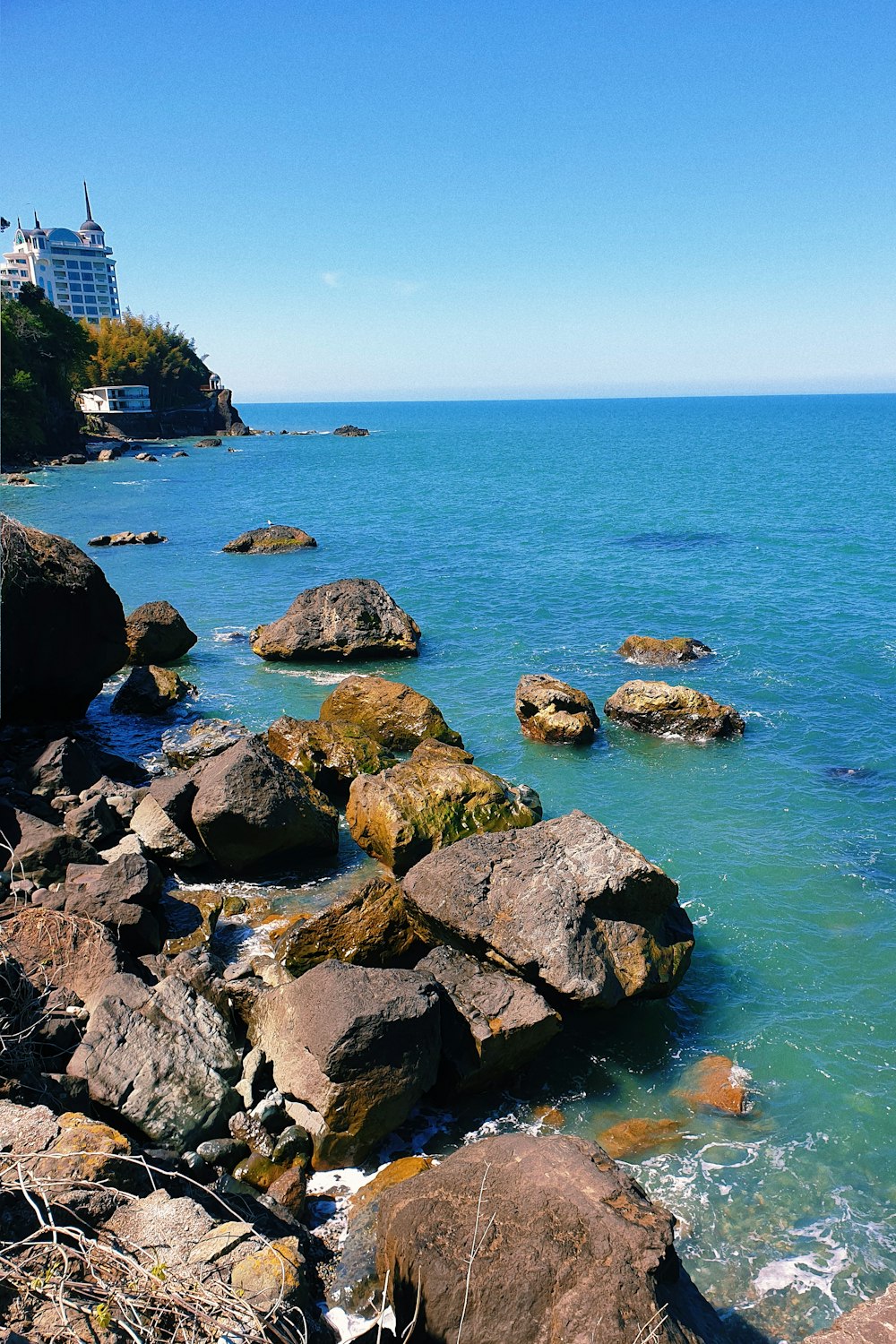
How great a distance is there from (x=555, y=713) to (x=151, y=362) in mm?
117087

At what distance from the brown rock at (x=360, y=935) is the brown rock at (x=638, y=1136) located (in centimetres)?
364

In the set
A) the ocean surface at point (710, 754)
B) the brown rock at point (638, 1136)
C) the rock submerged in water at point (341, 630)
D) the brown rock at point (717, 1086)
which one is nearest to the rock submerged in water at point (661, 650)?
the ocean surface at point (710, 754)

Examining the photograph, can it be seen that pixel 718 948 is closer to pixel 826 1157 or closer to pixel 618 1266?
pixel 826 1157

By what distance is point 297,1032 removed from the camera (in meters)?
11.1

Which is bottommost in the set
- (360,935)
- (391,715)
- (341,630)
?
(391,715)

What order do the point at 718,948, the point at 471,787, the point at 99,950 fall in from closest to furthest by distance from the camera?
1. the point at 99,950
2. the point at 718,948
3. the point at 471,787

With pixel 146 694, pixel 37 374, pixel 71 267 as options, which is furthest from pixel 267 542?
pixel 71 267

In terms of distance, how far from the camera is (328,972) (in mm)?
11516

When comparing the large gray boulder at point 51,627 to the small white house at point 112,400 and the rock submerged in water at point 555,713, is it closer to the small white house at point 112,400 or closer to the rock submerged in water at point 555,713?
the rock submerged in water at point 555,713

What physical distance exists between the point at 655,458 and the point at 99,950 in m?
116

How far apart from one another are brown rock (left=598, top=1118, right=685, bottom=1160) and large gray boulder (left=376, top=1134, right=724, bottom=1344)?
3.18 m

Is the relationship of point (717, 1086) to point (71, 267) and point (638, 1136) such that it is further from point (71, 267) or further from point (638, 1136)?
point (71, 267)

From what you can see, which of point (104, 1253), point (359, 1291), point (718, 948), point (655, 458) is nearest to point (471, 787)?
point (718, 948)

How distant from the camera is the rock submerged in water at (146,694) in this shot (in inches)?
1013
